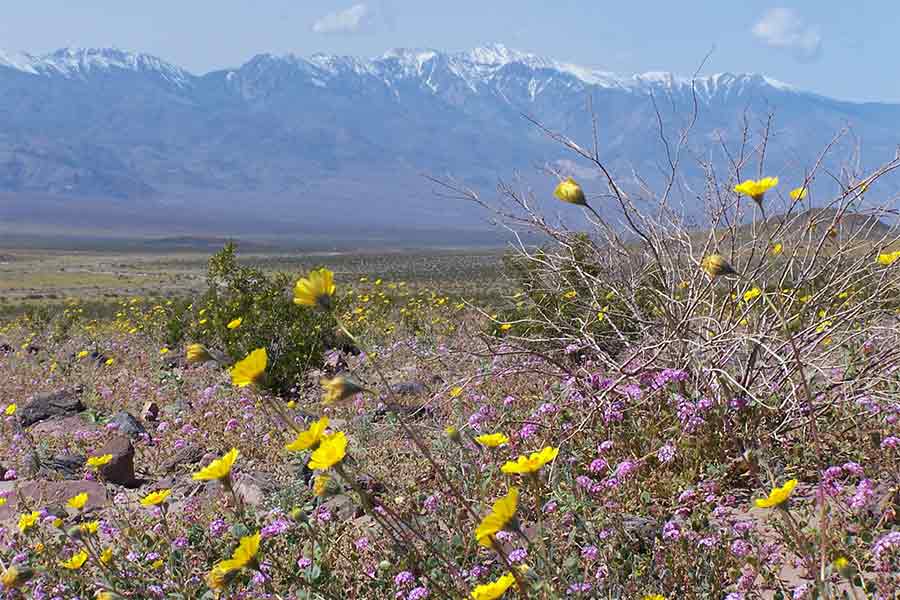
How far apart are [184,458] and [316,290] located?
128 inches

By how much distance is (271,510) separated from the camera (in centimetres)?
346

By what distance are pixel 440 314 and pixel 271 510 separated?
778cm

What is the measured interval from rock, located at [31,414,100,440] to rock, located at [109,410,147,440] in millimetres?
130

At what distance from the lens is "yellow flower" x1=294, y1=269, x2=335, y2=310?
2197mm

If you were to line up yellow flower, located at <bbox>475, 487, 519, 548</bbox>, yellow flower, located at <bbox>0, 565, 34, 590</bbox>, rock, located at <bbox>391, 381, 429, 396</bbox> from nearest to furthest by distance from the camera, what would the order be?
yellow flower, located at <bbox>475, 487, 519, 548</bbox> < yellow flower, located at <bbox>0, 565, 34, 590</bbox> < rock, located at <bbox>391, 381, 429, 396</bbox>

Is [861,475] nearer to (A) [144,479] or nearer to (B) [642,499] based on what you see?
(B) [642,499]

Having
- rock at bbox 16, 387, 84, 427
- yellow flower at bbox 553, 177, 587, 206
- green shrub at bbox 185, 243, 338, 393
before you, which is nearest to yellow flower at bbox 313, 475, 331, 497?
yellow flower at bbox 553, 177, 587, 206

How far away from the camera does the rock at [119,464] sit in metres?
4.59

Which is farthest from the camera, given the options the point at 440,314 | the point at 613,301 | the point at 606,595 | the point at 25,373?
the point at 440,314

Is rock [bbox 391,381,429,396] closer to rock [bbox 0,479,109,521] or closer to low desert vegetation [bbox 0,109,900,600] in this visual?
low desert vegetation [bbox 0,109,900,600]

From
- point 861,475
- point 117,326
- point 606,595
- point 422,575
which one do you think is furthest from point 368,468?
point 117,326

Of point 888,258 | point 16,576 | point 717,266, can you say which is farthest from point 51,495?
point 888,258

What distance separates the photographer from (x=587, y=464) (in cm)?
356

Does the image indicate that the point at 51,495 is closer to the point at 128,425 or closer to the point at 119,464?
the point at 119,464
